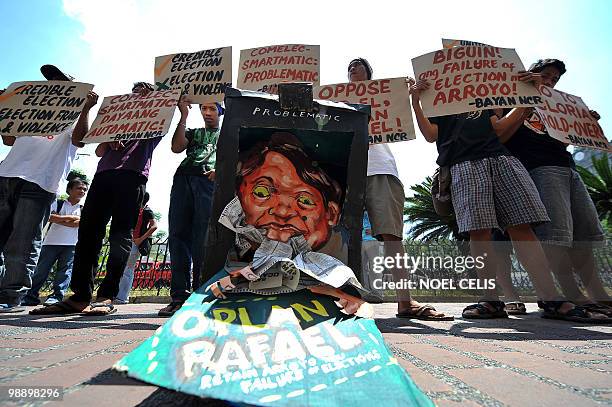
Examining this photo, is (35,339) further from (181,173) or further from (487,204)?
(487,204)

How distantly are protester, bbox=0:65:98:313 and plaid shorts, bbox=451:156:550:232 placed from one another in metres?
3.62

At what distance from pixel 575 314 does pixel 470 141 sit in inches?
62.6

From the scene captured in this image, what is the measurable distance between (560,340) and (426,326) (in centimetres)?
74

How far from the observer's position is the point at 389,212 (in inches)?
108

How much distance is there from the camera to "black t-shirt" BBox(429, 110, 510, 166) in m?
2.90

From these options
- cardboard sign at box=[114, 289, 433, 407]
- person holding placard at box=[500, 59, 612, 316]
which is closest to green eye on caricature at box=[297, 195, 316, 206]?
cardboard sign at box=[114, 289, 433, 407]

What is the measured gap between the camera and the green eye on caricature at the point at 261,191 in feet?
5.84

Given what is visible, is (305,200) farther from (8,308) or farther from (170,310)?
(8,308)

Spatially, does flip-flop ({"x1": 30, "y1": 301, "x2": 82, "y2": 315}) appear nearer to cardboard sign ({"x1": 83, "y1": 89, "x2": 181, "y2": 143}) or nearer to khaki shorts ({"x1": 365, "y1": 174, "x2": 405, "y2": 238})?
cardboard sign ({"x1": 83, "y1": 89, "x2": 181, "y2": 143})

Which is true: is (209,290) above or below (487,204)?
below

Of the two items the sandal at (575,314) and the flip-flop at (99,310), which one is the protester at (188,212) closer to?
the flip-flop at (99,310)

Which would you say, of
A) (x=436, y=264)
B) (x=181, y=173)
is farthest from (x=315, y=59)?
(x=436, y=264)

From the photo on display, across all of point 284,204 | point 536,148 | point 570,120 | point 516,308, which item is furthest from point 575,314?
point 284,204

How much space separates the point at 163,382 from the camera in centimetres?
78
